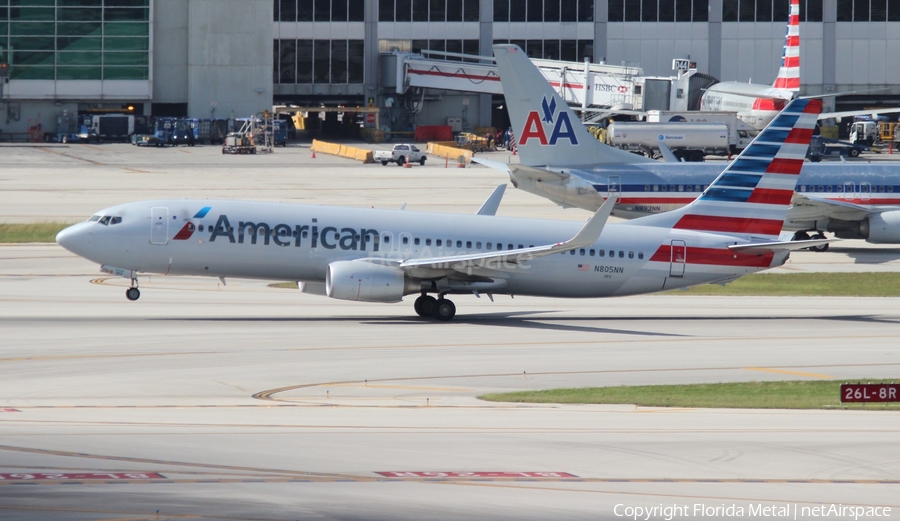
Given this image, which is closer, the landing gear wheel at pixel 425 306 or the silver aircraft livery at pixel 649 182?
the landing gear wheel at pixel 425 306

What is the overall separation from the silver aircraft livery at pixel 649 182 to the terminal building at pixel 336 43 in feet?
232

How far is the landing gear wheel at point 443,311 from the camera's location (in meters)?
39.1

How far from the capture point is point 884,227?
59125mm

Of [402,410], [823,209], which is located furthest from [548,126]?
[402,410]

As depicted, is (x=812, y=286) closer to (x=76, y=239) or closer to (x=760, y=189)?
(x=760, y=189)

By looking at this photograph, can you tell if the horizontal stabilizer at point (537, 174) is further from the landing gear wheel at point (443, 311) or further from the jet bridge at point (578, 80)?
the jet bridge at point (578, 80)

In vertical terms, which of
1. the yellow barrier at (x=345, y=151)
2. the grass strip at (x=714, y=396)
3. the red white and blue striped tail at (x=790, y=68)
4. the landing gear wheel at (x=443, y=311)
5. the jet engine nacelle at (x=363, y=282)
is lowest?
the grass strip at (x=714, y=396)

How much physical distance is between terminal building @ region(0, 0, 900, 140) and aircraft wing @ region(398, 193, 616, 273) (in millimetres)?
95085

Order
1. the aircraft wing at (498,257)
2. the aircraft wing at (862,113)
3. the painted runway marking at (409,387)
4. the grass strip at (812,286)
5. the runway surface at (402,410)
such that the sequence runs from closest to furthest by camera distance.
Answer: the runway surface at (402,410) < the painted runway marking at (409,387) < the aircraft wing at (498,257) < the grass strip at (812,286) < the aircraft wing at (862,113)

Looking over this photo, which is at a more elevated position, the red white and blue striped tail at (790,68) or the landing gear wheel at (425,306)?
the red white and blue striped tail at (790,68)

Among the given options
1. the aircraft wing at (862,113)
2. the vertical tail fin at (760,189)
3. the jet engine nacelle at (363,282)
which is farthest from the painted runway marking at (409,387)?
the aircraft wing at (862,113)

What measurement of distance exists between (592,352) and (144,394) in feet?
44.5

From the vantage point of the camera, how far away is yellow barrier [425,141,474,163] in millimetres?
113450

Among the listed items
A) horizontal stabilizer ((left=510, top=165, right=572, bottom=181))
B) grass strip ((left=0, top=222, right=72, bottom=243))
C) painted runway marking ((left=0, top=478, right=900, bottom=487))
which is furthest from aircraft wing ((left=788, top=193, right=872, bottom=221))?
painted runway marking ((left=0, top=478, right=900, bottom=487))
